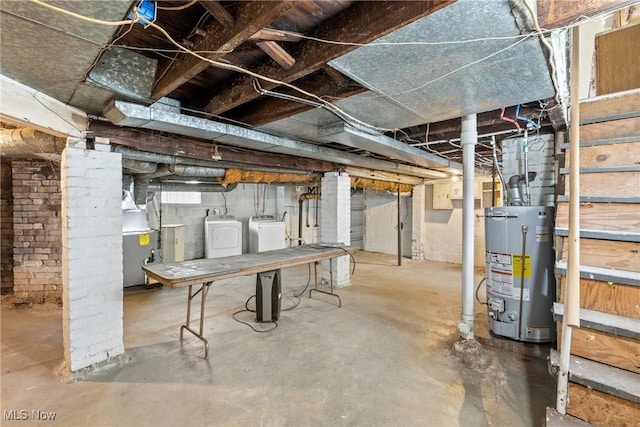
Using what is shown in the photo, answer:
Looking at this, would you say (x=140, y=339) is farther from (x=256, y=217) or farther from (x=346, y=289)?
(x=256, y=217)

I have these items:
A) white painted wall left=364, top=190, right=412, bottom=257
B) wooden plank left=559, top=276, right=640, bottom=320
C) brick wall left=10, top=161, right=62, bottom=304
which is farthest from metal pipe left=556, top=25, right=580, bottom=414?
white painted wall left=364, top=190, right=412, bottom=257

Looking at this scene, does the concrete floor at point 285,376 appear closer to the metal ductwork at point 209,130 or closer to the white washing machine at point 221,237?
the metal ductwork at point 209,130

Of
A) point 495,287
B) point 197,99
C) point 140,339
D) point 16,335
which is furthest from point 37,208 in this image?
point 495,287

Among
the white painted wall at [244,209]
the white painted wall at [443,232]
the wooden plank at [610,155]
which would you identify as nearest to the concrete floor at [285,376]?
the wooden plank at [610,155]

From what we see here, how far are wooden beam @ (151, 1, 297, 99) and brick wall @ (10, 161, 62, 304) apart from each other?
3.35 metres

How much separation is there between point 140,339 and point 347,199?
321 cm

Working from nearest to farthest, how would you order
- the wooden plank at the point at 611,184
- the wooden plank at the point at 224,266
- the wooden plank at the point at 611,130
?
the wooden plank at the point at 611,184, the wooden plank at the point at 611,130, the wooden plank at the point at 224,266

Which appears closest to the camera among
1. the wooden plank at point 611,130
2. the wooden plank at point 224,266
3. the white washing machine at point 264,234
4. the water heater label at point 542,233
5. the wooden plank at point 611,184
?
the wooden plank at point 611,184

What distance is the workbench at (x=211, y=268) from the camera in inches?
88.6

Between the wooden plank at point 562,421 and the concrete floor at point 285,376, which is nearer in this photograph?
the wooden plank at point 562,421

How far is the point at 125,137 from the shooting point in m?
2.37

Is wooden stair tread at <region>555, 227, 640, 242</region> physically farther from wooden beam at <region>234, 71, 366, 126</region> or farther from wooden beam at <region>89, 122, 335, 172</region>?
wooden beam at <region>89, 122, 335, 172</region>

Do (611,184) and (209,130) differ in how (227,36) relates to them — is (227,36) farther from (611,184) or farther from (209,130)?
(611,184)

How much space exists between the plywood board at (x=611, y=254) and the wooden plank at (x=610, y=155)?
48cm
